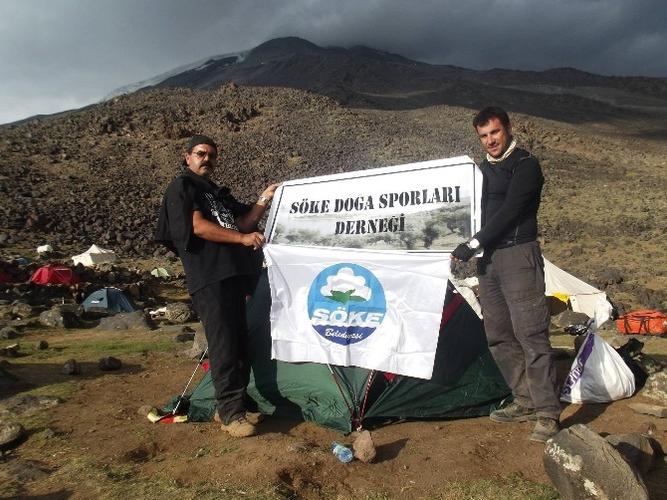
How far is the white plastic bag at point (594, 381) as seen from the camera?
4.68 meters

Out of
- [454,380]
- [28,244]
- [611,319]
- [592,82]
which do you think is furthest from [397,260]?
[592,82]

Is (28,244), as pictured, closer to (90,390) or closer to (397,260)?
(90,390)

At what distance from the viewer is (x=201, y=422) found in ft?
15.1

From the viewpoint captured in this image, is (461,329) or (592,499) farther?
(461,329)

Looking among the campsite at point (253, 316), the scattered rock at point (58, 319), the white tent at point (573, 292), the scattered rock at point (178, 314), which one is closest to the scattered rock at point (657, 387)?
the campsite at point (253, 316)

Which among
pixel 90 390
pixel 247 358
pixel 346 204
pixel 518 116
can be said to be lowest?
pixel 90 390

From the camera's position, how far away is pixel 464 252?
3865 millimetres

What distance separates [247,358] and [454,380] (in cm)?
174

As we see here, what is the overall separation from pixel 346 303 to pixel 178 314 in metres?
8.95

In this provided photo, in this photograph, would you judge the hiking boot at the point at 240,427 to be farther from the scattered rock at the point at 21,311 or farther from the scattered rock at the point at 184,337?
the scattered rock at the point at 21,311

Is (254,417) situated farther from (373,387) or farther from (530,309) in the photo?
(530,309)

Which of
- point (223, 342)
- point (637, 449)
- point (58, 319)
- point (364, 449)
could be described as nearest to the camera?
point (637, 449)

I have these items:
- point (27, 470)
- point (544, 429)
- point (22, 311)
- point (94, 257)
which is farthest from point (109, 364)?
point (94, 257)

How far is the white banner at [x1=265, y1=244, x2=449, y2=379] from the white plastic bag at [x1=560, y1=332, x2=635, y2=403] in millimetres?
1472
